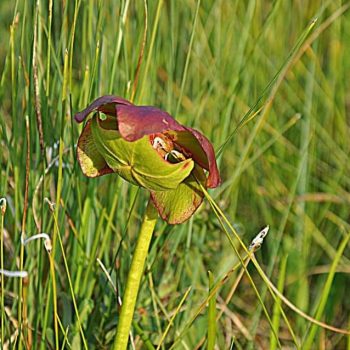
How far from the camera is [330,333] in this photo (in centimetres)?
117

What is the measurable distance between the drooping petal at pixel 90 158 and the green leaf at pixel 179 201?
53 millimetres

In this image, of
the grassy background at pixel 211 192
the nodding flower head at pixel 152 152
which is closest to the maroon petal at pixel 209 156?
the nodding flower head at pixel 152 152

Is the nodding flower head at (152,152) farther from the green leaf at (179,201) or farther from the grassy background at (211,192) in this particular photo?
the grassy background at (211,192)

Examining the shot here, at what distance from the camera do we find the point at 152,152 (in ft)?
1.93

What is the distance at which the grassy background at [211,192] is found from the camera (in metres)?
0.92

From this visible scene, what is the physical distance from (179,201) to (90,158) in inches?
3.3

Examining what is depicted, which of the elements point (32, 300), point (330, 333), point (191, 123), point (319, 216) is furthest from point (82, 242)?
point (319, 216)

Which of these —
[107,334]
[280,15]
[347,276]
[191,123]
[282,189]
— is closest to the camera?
[107,334]

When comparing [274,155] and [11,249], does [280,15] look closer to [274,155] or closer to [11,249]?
[274,155]

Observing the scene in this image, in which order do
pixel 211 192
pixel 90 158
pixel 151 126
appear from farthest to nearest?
pixel 211 192 → pixel 90 158 → pixel 151 126

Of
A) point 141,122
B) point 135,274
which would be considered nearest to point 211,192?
point 135,274

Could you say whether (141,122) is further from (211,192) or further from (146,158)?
(211,192)

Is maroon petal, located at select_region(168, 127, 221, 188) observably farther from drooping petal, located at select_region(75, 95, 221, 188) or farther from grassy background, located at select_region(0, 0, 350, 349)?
grassy background, located at select_region(0, 0, 350, 349)

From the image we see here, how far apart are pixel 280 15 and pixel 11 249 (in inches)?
31.2
